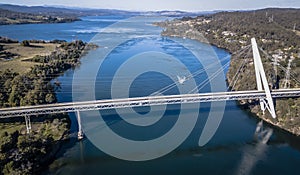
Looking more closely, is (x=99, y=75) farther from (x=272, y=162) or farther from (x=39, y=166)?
(x=272, y=162)

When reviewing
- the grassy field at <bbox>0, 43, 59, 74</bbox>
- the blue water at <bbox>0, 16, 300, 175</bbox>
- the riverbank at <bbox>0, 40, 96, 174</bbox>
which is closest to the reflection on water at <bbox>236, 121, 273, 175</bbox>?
the blue water at <bbox>0, 16, 300, 175</bbox>

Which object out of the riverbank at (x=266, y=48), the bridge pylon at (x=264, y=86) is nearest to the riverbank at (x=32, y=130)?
the bridge pylon at (x=264, y=86)

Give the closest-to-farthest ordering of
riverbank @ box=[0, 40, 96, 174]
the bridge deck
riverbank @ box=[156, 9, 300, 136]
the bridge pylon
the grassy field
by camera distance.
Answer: riverbank @ box=[0, 40, 96, 174]
the bridge deck
the bridge pylon
riverbank @ box=[156, 9, 300, 136]
the grassy field

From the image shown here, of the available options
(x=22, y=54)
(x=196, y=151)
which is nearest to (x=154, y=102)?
(x=196, y=151)

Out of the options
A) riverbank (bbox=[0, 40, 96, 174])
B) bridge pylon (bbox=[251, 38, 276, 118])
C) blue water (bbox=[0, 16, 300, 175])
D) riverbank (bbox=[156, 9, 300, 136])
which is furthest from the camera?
riverbank (bbox=[156, 9, 300, 136])

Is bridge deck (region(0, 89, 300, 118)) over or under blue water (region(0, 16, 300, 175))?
over

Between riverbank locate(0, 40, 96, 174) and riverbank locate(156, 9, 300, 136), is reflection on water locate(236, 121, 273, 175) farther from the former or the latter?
riverbank locate(0, 40, 96, 174)

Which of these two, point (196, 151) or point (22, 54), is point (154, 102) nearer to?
point (196, 151)

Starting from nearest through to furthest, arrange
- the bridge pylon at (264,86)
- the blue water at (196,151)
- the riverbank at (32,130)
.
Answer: the riverbank at (32,130)
the blue water at (196,151)
the bridge pylon at (264,86)

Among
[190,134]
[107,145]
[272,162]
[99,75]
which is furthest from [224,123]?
[99,75]

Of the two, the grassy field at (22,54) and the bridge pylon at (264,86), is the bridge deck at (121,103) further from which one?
the grassy field at (22,54)
